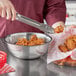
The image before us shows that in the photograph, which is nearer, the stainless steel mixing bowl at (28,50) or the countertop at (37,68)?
the countertop at (37,68)

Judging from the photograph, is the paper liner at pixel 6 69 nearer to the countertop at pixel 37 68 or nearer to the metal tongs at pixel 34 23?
the countertop at pixel 37 68

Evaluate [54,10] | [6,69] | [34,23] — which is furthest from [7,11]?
[54,10]

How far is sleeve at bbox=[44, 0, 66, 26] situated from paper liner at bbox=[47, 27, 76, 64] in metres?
0.46

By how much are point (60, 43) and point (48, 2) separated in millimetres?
665

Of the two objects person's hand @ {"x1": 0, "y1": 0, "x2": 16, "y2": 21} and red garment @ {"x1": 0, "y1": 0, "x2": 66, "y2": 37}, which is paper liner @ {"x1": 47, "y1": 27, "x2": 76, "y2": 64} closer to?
person's hand @ {"x1": 0, "y1": 0, "x2": 16, "y2": 21}

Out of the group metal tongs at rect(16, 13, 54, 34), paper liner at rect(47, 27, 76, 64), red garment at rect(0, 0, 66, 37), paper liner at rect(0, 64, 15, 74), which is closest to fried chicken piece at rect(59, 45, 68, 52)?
paper liner at rect(47, 27, 76, 64)

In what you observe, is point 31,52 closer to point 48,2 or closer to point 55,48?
point 55,48

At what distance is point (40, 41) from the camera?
1.28 m

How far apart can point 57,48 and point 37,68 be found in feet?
0.60

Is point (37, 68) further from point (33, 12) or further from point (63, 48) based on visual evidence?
point (33, 12)

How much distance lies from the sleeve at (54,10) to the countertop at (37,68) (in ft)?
2.05

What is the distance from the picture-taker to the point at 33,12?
5.85 feet

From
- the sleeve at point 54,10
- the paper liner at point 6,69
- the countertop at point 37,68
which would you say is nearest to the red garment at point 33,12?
the sleeve at point 54,10

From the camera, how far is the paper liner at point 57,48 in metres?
1.19
